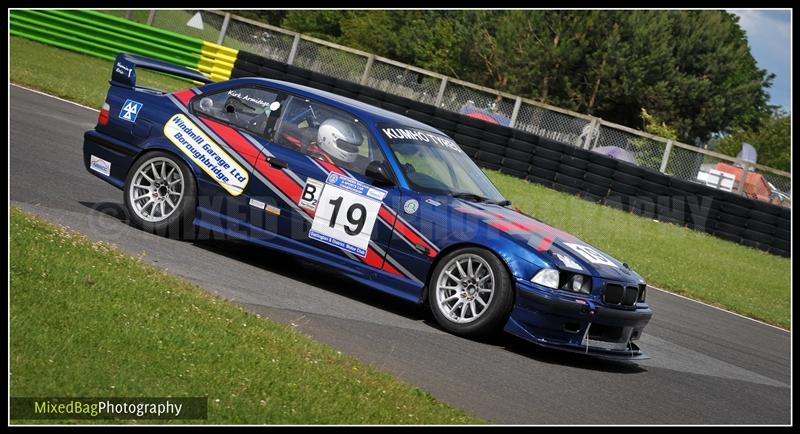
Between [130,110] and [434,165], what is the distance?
9.18ft

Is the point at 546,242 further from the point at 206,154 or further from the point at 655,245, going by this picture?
the point at 655,245

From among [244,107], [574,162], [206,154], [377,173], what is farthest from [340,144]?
[574,162]

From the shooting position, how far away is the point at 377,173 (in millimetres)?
8023

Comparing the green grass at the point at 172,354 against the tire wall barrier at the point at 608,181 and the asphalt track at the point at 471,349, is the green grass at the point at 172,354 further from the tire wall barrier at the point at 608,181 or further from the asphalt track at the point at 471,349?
the tire wall barrier at the point at 608,181

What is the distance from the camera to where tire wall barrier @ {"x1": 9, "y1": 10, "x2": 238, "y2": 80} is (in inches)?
1049

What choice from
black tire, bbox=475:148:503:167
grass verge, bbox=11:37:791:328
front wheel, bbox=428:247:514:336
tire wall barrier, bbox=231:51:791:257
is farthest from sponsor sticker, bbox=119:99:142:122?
black tire, bbox=475:148:503:167

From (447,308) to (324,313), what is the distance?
0.92 m

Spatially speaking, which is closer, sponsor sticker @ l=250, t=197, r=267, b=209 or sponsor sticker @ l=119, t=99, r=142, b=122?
sponsor sticker @ l=250, t=197, r=267, b=209

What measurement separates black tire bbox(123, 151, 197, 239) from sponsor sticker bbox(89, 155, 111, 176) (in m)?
0.29

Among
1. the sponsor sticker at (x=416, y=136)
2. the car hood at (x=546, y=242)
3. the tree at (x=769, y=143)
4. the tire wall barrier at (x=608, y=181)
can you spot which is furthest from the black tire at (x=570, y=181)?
the tree at (x=769, y=143)

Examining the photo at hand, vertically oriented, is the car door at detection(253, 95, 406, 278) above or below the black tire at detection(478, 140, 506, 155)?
below

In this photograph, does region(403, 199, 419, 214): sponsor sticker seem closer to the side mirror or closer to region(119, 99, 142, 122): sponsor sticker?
the side mirror

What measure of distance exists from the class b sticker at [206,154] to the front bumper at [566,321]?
2.60 metres
